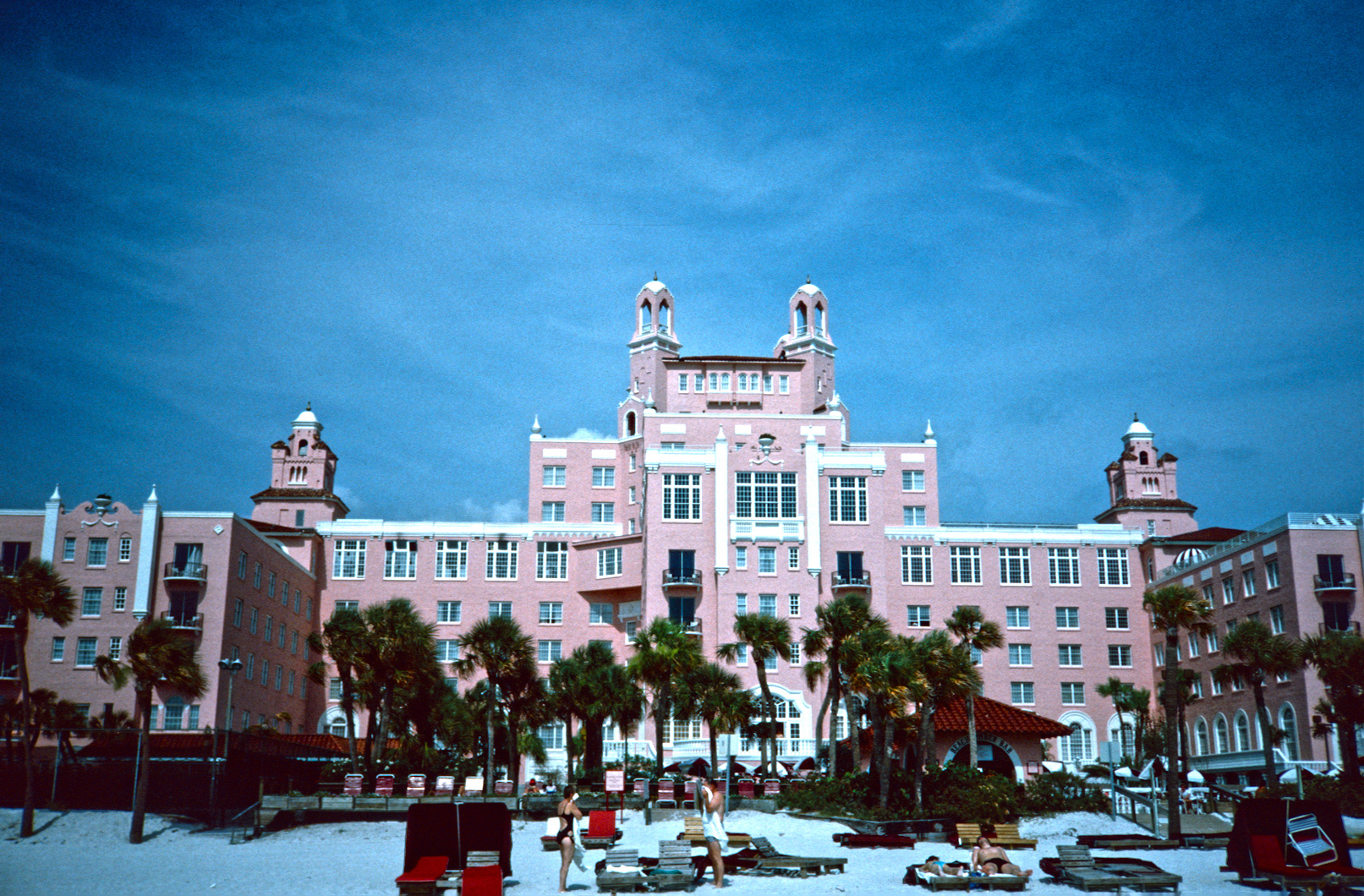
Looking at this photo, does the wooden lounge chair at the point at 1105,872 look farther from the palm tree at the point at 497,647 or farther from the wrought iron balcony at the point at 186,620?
the wrought iron balcony at the point at 186,620

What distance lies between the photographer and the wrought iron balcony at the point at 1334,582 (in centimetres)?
6119

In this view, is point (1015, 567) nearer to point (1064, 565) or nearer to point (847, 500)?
point (1064, 565)

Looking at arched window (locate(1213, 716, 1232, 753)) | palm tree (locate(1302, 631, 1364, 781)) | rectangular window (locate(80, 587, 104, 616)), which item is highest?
rectangular window (locate(80, 587, 104, 616))

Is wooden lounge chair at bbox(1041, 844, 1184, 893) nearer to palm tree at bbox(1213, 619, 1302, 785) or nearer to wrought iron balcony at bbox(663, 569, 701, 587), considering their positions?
palm tree at bbox(1213, 619, 1302, 785)

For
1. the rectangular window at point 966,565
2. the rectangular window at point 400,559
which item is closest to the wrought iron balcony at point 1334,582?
the rectangular window at point 966,565

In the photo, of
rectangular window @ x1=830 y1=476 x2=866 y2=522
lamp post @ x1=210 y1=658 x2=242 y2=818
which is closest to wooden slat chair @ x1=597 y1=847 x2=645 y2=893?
lamp post @ x1=210 y1=658 x2=242 y2=818

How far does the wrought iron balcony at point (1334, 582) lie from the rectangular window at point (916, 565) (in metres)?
22.8

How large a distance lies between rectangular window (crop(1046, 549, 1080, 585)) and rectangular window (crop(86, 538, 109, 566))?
2055 inches

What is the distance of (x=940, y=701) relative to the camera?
49.5 meters

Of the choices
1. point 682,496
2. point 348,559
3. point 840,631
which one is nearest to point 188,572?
point 348,559

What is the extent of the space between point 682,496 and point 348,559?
2147 centimetres

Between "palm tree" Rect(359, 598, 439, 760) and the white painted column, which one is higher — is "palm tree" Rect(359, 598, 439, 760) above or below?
below

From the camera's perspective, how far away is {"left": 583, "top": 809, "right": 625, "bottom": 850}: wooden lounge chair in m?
34.8

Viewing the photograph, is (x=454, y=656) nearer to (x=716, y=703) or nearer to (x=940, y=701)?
(x=716, y=703)
